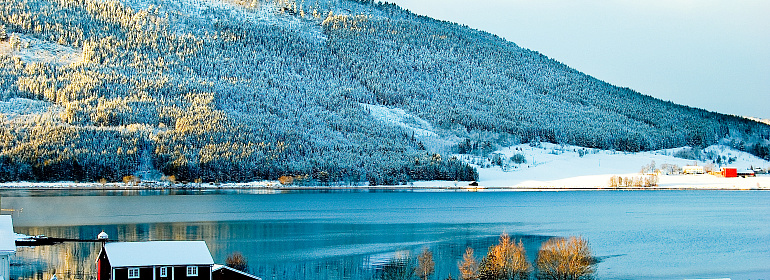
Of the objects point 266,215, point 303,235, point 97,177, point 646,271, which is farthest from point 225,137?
point 646,271

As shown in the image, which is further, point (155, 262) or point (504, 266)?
point (504, 266)

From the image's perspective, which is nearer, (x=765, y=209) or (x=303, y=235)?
(x=303, y=235)

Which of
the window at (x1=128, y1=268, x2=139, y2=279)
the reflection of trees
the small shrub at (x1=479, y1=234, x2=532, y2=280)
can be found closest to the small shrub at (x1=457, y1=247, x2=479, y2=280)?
the small shrub at (x1=479, y1=234, x2=532, y2=280)

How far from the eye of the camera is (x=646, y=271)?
59.8m

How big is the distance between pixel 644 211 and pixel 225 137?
99683 mm

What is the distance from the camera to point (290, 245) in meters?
72.9

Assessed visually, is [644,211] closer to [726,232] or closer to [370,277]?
[726,232]

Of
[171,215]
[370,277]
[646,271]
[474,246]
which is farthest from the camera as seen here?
[171,215]

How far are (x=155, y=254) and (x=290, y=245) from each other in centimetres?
2937

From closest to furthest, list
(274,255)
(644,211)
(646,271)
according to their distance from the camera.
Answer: (646,271), (274,255), (644,211)

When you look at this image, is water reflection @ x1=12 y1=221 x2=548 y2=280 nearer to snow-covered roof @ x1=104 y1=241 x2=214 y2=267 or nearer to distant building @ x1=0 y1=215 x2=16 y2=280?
distant building @ x1=0 y1=215 x2=16 y2=280

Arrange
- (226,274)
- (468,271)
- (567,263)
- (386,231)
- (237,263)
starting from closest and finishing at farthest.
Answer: (226,274) → (567,263) → (468,271) → (237,263) → (386,231)

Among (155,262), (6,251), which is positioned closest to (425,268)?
(155,262)

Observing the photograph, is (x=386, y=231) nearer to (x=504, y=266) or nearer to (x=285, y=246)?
(x=285, y=246)
